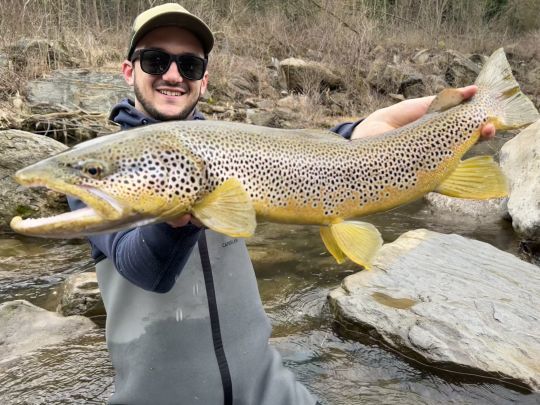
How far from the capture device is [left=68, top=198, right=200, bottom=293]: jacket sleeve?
200cm

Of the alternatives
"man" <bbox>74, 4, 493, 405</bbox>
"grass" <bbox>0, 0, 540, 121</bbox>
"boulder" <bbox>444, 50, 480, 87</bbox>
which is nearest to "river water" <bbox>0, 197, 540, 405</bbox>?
"man" <bbox>74, 4, 493, 405</bbox>

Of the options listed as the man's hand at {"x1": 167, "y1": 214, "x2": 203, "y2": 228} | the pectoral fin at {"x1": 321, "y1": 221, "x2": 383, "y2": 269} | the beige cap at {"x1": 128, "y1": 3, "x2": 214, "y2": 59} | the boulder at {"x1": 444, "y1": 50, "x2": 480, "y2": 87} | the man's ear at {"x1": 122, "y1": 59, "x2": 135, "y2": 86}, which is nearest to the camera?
the man's hand at {"x1": 167, "y1": 214, "x2": 203, "y2": 228}

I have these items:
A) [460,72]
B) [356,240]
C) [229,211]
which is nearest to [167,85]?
[229,211]

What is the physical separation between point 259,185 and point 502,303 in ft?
10.2

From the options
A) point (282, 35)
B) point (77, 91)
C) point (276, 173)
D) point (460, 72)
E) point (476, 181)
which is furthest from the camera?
point (460, 72)

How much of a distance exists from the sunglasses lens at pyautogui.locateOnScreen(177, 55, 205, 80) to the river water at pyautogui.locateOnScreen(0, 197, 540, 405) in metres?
2.35

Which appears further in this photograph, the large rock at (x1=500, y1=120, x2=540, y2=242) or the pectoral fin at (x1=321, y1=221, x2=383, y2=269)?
the large rock at (x1=500, y1=120, x2=540, y2=242)

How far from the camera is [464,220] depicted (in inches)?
301

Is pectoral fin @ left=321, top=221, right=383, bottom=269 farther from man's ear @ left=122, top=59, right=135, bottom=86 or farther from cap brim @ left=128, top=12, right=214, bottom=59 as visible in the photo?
man's ear @ left=122, top=59, right=135, bottom=86

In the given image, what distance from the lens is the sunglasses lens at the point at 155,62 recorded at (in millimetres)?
2812

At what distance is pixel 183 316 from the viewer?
2564 millimetres

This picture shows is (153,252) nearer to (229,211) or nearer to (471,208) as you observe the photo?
(229,211)

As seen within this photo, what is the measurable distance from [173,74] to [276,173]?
3.46 feet

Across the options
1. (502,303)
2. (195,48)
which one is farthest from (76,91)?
(502,303)
